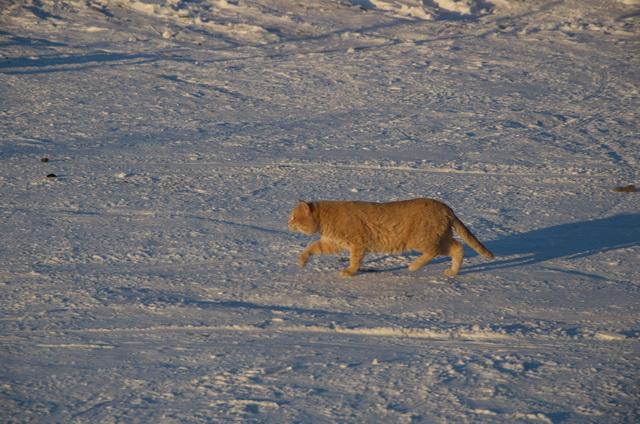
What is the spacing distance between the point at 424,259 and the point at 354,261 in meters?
0.58

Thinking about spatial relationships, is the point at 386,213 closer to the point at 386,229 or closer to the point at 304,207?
the point at 386,229

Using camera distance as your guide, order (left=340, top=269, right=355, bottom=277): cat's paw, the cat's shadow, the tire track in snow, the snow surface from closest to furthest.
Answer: the snow surface, the tire track in snow, (left=340, top=269, right=355, bottom=277): cat's paw, the cat's shadow

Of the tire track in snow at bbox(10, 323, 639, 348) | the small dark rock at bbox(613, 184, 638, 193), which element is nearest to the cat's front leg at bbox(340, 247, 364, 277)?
the tire track in snow at bbox(10, 323, 639, 348)

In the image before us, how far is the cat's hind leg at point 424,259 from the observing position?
21.8 ft

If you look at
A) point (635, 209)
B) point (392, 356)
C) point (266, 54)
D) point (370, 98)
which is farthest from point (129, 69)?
point (392, 356)

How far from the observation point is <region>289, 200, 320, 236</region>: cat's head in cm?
677

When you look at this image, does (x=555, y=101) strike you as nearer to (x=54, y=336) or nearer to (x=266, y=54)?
(x=266, y=54)

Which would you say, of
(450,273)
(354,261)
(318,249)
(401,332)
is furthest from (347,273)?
(401,332)

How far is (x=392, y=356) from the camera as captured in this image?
522 cm

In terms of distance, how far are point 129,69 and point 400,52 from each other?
489 cm

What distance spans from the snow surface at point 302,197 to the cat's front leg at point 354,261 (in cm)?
12

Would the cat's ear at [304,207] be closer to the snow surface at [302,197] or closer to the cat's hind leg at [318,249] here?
the cat's hind leg at [318,249]

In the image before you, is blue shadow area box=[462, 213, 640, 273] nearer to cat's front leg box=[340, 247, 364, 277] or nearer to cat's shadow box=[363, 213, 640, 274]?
cat's shadow box=[363, 213, 640, 274]

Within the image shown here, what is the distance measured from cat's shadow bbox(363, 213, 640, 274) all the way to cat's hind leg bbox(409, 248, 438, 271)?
28cm
